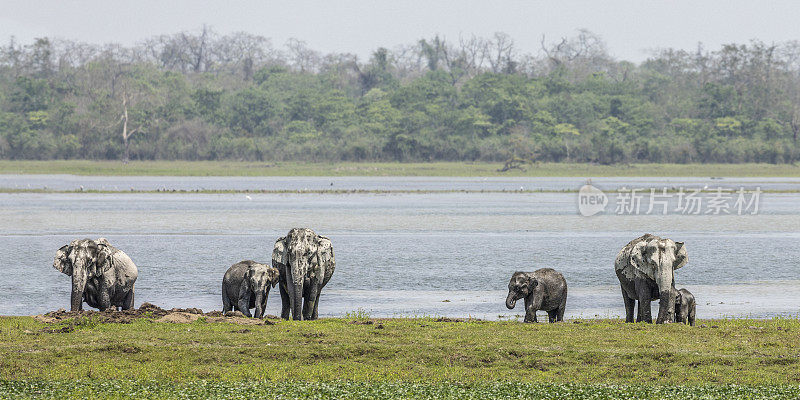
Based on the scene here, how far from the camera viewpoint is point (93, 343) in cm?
1476

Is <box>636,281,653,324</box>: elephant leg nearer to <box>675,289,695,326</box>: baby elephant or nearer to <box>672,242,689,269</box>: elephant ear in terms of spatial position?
<box>675,289,695,326</box>: baby elephant

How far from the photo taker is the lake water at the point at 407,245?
23703mm

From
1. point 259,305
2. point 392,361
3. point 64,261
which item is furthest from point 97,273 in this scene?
point 392,361

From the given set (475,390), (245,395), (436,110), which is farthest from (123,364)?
(436,110)

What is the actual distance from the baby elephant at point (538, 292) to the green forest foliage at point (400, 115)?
98.7 meters

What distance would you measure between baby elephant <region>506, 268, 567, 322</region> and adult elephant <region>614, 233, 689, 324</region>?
124cm

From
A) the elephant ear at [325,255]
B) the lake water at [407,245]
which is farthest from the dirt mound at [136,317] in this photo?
the lake water at [407,245]

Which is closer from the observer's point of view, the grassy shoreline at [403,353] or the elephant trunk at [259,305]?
the grassy shoreline at [403,353]

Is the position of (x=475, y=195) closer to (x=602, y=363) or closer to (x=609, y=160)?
(x=609, y=160)

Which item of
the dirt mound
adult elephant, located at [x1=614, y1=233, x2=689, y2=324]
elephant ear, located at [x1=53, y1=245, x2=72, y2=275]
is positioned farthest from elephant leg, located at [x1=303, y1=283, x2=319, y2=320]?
adult elephant, located at [x1=614, y1=233, x2=689, y2=324]

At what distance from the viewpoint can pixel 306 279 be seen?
18.6 meters

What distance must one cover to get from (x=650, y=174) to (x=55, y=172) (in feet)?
229

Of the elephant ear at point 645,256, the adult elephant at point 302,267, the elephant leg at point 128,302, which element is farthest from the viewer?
the elephant leg at point 128,302

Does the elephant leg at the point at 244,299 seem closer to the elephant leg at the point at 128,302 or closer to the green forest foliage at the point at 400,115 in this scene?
the elephant leg at the point at 128,302
